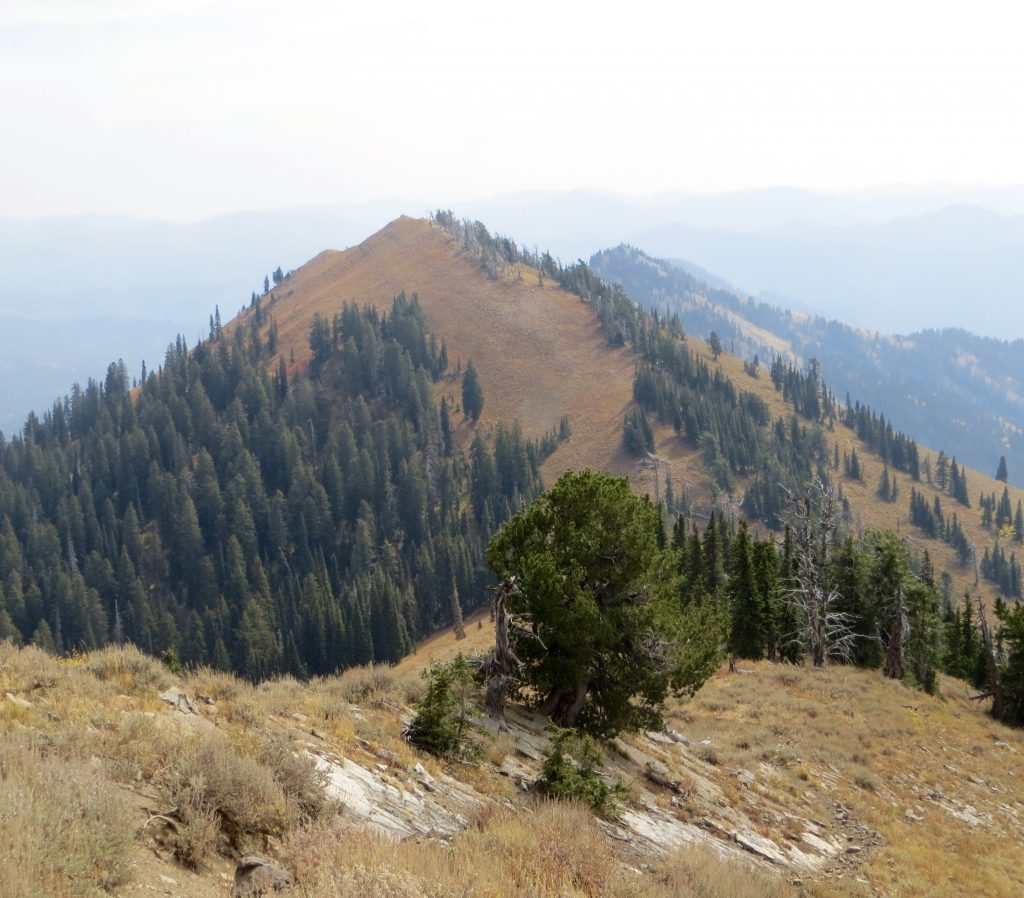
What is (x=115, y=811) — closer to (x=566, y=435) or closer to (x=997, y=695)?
(x=997, y=695)

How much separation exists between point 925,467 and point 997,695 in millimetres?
164934

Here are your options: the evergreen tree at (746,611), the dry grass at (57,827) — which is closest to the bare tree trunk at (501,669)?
the dry grass at (57,827)

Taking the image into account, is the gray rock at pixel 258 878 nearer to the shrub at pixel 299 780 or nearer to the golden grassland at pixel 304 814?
the golden grassland at pixel 304 814

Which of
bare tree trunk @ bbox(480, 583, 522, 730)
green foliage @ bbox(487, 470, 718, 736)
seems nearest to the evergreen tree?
green foliage @ bbox(487, 470, 718, 736)

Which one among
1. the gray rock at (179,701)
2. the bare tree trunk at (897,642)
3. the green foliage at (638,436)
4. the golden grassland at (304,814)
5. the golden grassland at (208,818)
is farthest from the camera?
the green foliage at (638,436)

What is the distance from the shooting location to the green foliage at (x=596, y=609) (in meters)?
20.1

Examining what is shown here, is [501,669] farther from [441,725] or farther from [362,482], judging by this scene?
[362,482]

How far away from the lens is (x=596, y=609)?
19.9 m

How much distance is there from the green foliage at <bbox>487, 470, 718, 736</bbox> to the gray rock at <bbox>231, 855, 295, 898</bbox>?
38.0ft

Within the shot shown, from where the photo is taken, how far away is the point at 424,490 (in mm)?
150250

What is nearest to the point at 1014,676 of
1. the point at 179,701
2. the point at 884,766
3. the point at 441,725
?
the point at 884,766

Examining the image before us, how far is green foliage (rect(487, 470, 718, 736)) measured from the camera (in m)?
20.1

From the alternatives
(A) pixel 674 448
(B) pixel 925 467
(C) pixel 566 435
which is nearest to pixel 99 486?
(C) pixel 566 435

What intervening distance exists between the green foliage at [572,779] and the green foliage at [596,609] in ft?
12.2
